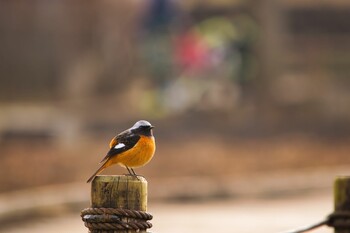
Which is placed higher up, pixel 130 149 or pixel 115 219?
pixel 130 149

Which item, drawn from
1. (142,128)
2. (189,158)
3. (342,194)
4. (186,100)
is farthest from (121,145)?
(186,100)

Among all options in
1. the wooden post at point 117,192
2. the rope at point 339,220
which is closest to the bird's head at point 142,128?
the wooden post at point 117,192

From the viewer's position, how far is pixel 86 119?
21594 mm

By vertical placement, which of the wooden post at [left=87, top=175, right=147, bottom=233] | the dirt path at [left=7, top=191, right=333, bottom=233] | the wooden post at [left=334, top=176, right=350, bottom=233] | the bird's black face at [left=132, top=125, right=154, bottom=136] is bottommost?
the wooden post at [left=334, top=176, right=350, bottom=233]

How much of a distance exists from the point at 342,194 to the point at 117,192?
83 centimetres

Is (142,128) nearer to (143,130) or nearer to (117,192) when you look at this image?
(143,130)

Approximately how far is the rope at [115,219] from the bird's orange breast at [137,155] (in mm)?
1111

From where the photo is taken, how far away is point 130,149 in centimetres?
546

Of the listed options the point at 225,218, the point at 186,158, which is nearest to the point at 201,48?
the point at 186,158

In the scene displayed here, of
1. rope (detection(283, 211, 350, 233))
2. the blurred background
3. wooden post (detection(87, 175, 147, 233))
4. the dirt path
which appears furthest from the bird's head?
the blurred background

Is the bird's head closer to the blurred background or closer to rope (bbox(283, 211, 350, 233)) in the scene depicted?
rope (bbox(283, 211, 350, 233))

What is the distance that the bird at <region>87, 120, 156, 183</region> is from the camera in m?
5.46

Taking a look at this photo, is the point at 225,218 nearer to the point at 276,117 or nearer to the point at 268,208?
the point at 268,208

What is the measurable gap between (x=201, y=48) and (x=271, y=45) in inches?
62.0
